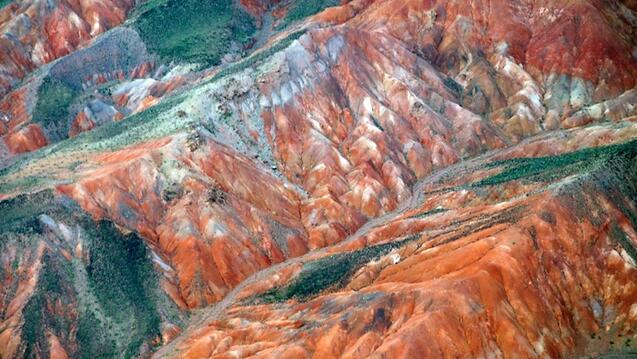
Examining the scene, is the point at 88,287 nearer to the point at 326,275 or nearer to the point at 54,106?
the point at 326,275

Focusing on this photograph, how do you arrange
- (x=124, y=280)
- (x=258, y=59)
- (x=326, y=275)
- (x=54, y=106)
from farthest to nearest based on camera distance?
(x=54, y=106)
(x=258, y=59)
(x=124, y=280)
(x=326, y=275)

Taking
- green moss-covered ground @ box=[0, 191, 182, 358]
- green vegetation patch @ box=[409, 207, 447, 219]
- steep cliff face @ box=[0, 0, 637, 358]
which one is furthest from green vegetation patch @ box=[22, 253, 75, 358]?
green vegetation patch @ box=[409, 207, 447, 219]

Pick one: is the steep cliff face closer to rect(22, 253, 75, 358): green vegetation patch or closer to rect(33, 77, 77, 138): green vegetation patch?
rect(22, 253, 75, 358): green vegetation patch

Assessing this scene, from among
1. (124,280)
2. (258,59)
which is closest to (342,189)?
(258,59)

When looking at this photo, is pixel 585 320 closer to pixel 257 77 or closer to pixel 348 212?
pixel 348 212

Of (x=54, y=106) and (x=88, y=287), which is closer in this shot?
(x=88, y=287)

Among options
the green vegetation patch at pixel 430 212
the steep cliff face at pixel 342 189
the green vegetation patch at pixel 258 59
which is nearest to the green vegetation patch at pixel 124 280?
the steep cliff face at pixel 342 189
